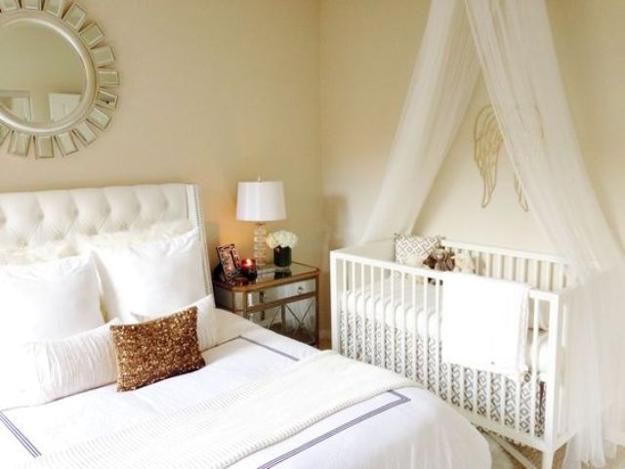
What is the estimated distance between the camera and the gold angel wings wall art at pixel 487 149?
10.9ft

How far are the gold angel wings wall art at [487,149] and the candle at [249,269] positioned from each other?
155 centimetres

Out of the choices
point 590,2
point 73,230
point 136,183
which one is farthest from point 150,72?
point 590,2

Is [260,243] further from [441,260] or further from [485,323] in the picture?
[485,323]

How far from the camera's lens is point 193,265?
2.98m

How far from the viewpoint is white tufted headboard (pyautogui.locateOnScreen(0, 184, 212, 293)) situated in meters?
2.75

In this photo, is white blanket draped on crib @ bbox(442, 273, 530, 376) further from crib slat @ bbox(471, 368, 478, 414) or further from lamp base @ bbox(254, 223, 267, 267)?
lamp base @ bbox(254, 223, 267, 267)

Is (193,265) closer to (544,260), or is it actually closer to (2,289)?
(2,289)

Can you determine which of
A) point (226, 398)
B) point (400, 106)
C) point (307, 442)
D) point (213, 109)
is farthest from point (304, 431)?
point (400, 106)

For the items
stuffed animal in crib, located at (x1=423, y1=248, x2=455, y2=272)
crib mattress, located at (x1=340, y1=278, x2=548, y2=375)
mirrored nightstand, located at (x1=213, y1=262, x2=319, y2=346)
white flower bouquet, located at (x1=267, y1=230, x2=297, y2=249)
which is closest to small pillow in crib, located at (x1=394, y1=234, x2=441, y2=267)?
stuffed animal in crib, located at (x1=423, y1=248, x2=455, y2=272)

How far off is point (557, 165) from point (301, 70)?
2.29 m

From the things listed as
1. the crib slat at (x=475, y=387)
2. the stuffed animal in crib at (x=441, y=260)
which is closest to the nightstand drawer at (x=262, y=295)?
the stuffed animal in crib at (x=441, y=260)

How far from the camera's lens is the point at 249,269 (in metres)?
3.62

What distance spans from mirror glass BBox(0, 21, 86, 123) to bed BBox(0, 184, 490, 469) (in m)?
0.46

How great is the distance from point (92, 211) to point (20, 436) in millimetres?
1370
